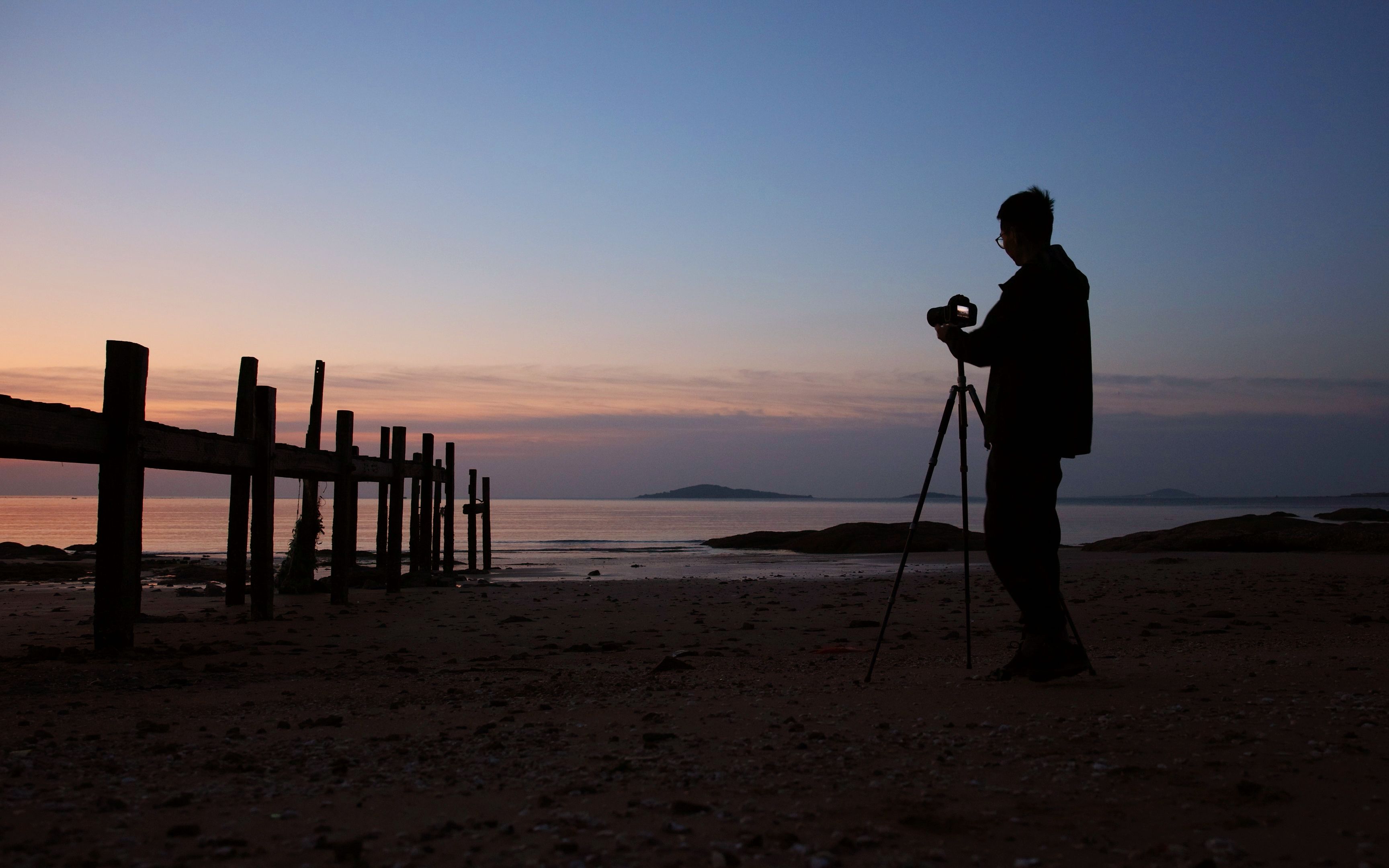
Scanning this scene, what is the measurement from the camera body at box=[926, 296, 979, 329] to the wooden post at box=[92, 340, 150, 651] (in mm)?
5880

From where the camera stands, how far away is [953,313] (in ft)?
17.6

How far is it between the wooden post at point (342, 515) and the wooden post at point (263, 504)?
231 centimetres

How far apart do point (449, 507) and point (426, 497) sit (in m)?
5.75

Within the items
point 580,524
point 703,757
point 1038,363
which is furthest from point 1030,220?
point 580,524

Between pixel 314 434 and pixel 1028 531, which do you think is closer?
pixel 1028 531

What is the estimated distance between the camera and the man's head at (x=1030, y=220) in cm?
519

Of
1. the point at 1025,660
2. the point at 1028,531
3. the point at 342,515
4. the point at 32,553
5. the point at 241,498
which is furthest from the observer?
the point at 32,553

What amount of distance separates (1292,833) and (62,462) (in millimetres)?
8282

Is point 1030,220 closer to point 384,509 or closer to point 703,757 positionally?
point 703,757

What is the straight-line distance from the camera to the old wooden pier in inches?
276

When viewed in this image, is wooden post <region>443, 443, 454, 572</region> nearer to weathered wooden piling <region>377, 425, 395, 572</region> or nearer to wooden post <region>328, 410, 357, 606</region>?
weathered wooden piling <region>377, 425, 395, 572</region>

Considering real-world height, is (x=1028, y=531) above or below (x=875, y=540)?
above

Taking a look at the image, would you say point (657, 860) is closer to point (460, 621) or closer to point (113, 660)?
point (113, 660)

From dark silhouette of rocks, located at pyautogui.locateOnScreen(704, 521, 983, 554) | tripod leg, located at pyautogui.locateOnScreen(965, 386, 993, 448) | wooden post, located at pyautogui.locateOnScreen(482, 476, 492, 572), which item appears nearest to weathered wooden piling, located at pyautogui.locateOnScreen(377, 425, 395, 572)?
wooden post, located at pyautogui.locateOnScreen(482, 476, 492, 572)
